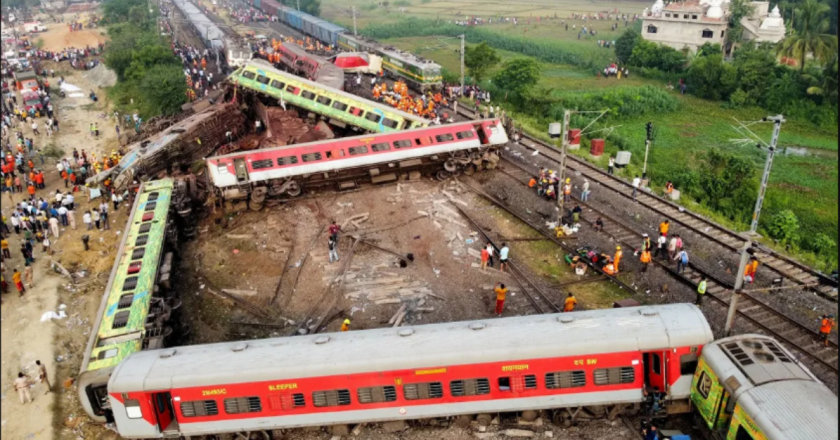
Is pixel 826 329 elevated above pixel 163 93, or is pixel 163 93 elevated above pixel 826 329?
pixel 163 93

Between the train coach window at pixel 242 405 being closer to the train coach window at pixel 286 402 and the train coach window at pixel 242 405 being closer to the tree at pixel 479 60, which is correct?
the train coach window at pixel 286 402

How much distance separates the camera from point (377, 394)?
1606cm

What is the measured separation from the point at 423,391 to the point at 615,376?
5017mm

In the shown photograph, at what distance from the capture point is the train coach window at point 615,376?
15.8 meters

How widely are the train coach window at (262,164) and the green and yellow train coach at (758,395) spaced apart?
74.2ft

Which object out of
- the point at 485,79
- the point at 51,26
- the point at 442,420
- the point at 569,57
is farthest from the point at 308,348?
the point at 51,26

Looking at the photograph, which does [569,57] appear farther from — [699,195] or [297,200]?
[297,200]

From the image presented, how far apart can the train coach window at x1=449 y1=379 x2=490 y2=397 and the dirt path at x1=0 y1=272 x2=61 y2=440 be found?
12018 mm

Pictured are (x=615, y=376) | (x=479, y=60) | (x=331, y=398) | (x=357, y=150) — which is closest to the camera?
(x=615, y=376)

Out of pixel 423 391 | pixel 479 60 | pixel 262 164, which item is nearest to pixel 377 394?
pixel 423 391

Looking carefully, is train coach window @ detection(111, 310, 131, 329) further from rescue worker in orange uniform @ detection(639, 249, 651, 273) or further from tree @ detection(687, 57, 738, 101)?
tree @ detection(687, 57, 738, 101)

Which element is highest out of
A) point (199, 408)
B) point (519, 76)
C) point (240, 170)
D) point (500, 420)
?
point (519, 76)

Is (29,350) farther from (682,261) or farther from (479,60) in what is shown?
(479,60)

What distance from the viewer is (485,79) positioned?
6144cm
